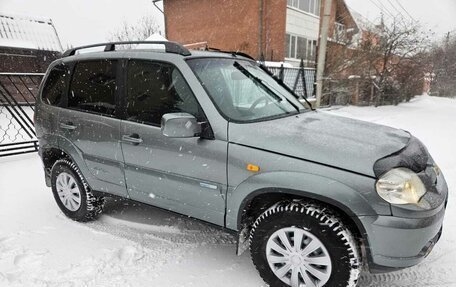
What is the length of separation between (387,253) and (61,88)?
354cm

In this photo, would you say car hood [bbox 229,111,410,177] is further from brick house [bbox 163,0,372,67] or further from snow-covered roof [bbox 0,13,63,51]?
brick house [bbox 163,0,372,67]

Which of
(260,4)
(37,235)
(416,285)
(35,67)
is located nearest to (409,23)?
(260,4)

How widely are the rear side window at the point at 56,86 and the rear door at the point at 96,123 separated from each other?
0.14 m

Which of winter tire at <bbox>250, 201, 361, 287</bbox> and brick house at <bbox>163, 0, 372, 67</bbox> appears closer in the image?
winter tire at <bbox>250, 201, 361, 287</bbox>

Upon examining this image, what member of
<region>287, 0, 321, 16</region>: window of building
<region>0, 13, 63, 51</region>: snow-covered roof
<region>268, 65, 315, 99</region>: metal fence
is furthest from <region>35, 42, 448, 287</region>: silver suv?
<region>287, 0, 321, 16</region>: window of building

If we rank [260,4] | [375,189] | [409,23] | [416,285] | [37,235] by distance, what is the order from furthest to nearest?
[260,4], [409,23], [37,235], [416,285], [375,189]

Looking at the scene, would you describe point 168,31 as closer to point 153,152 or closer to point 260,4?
point 260,4

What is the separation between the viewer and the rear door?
10.2 ft

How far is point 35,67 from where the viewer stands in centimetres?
1695

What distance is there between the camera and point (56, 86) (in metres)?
3.67

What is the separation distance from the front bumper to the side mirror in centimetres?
134

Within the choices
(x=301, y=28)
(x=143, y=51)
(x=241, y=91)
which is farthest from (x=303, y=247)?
(x=301, y=28)

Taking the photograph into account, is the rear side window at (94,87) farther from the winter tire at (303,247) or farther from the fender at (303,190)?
the winter tire at (303,247)

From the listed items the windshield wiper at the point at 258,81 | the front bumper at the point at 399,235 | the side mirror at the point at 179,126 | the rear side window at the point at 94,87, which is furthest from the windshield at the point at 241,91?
the front bumper at the point at 399,235
